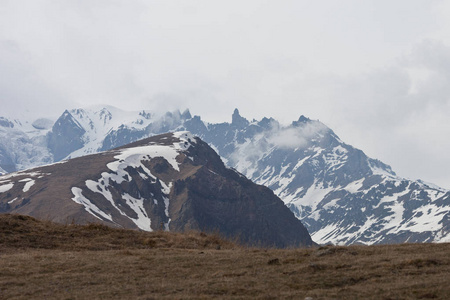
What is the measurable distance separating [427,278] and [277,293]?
3.60 m

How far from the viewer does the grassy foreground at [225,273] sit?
13.1m

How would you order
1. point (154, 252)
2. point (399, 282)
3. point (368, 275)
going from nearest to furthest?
point (399, 282) < point (368, 275) < point (154, 252)

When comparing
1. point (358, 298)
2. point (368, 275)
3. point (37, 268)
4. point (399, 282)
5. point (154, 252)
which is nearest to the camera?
point (358, 298)

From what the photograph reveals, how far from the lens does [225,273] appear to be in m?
15.3

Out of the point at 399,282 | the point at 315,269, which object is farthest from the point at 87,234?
the point at 399,282

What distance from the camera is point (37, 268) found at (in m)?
16.6

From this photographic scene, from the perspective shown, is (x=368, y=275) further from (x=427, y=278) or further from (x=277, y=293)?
(x=277, y=293)

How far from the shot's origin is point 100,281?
15.0 metres

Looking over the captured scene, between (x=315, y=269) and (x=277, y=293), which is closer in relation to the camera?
(x=277, y=293)

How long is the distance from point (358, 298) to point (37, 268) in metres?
9.08

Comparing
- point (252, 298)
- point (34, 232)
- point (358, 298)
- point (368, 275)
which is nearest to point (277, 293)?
point (252, 298)

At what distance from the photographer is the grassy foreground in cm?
1312

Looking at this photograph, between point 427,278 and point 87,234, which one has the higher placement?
point 87,234

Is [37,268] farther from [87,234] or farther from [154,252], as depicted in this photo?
[87,234]
